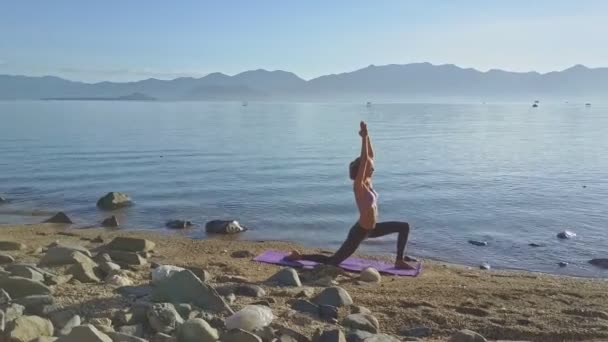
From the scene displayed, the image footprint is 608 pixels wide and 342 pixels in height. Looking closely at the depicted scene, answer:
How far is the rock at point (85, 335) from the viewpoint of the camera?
16.3ft

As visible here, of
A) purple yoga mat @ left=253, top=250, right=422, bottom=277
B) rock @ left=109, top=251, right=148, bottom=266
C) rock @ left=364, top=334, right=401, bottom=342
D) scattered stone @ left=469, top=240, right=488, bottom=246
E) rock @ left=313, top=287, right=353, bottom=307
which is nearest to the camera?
rock @ left=364, top=334, right=401, bottom=342

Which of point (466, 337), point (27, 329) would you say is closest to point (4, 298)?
point (27, 329)

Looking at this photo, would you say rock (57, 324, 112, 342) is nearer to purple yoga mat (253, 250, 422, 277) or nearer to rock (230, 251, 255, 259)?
purple yoga mat (253, 250, 422, 277)

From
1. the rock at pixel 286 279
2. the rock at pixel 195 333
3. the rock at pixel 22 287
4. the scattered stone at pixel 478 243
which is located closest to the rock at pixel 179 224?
the scattered stone at pixel 478 243

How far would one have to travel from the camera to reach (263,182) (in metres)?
23.1

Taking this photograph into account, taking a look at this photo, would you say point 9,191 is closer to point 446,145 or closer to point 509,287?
point 509,287

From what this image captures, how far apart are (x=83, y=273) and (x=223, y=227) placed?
23.8ft

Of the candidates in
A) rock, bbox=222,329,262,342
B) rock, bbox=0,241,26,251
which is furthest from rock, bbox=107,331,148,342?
rock, bbox=0,241,26,251

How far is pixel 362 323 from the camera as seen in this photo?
6535 mm

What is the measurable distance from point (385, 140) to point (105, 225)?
30.9m

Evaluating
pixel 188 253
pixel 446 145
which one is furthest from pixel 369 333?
pixel 446 145

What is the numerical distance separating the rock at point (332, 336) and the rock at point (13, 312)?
2824 millimetres

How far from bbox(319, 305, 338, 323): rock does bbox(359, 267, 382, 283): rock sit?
2636 millimetres

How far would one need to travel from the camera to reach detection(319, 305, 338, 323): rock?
6.80 metres
